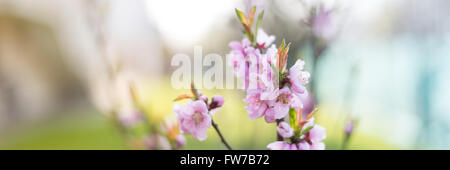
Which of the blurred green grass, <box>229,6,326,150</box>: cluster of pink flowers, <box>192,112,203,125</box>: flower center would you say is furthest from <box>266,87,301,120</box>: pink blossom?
the blurred green grass

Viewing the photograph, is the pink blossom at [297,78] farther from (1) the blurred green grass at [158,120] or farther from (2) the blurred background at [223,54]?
(1) the blurred green grass at [158,120]

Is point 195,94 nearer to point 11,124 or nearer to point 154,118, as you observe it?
point 154,118

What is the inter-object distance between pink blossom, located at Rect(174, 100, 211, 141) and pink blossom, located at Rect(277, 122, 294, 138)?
0.33 ft

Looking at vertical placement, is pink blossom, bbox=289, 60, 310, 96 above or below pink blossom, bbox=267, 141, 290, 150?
above

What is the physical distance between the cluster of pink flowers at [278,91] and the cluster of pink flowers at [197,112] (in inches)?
2.4

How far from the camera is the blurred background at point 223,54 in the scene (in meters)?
0.82

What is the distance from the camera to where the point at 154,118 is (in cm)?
70

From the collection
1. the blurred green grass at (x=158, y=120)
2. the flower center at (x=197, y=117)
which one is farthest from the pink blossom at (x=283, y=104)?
the blurred green grass at (x=158, y=120)

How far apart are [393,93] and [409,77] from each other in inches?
4.9

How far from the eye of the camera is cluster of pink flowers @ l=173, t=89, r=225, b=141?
40 centimetres

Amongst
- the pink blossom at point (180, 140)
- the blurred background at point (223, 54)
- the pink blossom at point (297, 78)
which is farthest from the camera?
the blurred background at point (223, 54)

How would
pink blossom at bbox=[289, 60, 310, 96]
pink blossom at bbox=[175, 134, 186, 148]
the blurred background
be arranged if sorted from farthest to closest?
the blurred background, pink blossom at bbox=[175, 134, 186, 148], pink blossom at bbox=[289, 60, 310, 96]

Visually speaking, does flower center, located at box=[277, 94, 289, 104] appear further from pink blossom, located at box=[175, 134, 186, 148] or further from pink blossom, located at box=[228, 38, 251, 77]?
pink blossom, located at box=[175, 134, 186, 148]

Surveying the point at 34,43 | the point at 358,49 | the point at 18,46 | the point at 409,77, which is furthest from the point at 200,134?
the point at 34,43
